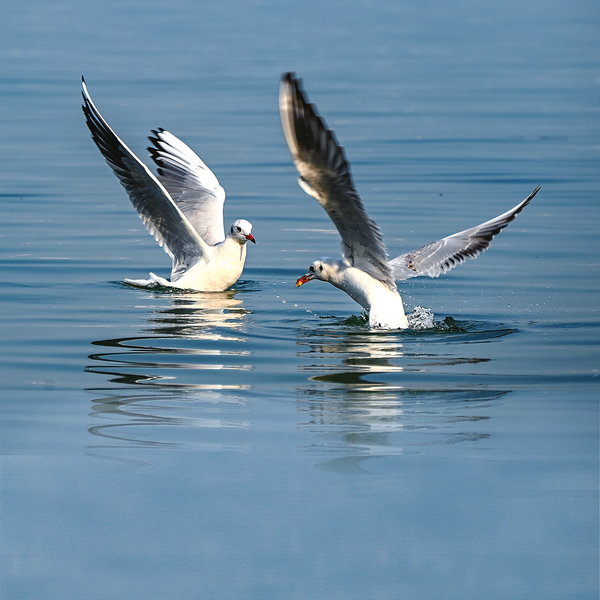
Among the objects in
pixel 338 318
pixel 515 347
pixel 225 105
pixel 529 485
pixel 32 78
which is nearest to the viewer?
pixel 529 485

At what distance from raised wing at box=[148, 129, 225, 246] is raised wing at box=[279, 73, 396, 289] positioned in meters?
4.81

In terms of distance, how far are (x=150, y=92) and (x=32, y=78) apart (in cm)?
670

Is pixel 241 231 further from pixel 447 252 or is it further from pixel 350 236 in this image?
pixel 350 236

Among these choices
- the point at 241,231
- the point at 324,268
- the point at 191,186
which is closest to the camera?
the point at 324,268

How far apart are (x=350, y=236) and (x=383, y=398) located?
7.89 feet

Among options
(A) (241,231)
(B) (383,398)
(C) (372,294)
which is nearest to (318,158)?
(B) (383,398)

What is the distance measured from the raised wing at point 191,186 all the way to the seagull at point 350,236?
3.20 meters

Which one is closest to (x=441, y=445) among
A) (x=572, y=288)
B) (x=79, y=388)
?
(x=79, y=388)

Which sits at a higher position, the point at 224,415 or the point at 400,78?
the point at 400,78

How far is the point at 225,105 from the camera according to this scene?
92.3 ft

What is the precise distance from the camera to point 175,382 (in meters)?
7.71

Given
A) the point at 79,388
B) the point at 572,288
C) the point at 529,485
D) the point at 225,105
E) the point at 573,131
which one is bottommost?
the point at 529,485

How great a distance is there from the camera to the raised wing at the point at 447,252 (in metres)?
10.9

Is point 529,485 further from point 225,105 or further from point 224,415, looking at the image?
point 225,105
